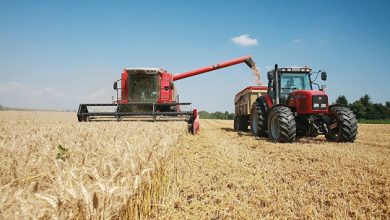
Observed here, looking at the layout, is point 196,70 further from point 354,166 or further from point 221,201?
point 221,201

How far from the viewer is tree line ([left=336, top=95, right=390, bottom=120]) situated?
146 feet

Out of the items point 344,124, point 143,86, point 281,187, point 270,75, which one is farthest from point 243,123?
point 281,187

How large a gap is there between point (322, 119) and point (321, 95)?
2.59ft

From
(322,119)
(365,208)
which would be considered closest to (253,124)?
(322,119)

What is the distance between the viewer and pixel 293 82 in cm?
998

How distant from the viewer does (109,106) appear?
10.4m

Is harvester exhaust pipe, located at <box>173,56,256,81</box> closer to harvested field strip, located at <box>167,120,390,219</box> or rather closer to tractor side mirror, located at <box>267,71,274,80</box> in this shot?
tractor side mirror, located at <box>267,71,274,80</box>

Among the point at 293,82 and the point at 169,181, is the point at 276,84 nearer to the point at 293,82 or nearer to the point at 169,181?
the point at 293,82

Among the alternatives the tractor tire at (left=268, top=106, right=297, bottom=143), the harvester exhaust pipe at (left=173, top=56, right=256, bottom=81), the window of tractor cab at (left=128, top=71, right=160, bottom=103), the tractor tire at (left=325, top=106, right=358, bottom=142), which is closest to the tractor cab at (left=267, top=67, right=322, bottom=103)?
the tractor tire at (left=268, top=106, right=297, bottom=143)

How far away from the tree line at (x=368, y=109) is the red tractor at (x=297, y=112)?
39.2 meters

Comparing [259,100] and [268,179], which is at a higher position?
[259,100]

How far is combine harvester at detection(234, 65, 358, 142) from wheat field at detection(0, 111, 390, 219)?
2.10m

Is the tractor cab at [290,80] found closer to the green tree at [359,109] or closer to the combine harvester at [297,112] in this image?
the combine harvester at [297,112]

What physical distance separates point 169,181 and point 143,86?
31.6ft
